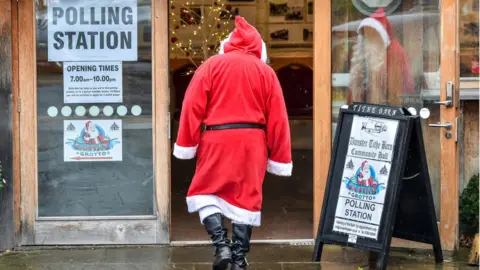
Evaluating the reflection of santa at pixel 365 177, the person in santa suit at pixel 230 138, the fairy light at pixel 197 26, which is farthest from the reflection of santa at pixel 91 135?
the fairy light at pixel 197 26

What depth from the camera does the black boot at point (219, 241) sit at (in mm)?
5543

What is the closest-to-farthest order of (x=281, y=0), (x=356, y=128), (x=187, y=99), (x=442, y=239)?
(x=187, y=99)
(x=356, y=128)
(x=442, y=239)
(x=281, y=0)

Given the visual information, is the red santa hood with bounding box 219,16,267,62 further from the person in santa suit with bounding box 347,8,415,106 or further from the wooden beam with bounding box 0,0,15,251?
the wooden beam with bounding box 0,0,15,251

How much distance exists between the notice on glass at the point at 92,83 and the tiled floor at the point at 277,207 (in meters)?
1.33

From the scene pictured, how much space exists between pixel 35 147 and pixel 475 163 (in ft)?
12.2

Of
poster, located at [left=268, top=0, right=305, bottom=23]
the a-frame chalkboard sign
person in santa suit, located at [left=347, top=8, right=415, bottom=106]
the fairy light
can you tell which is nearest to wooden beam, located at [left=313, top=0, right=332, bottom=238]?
person in santa suit, located at [left=347, top=8, right=415, bottom=106]

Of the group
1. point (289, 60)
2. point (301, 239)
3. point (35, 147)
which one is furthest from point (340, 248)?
point (289, 60)

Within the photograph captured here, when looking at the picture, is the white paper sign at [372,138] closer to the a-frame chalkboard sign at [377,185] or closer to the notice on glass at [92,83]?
the a-frame chalkboard sign at [377,185]

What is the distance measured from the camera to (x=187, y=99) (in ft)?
18.5

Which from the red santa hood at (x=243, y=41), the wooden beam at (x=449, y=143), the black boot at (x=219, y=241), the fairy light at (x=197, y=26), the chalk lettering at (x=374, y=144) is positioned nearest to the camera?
the black boot at (x=219, y=241)

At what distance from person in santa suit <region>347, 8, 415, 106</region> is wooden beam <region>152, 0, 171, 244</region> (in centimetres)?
151

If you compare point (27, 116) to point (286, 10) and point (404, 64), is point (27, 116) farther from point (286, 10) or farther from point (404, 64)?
point (286, 10)

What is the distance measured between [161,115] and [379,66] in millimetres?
1813

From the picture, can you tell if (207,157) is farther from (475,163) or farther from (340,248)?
(475,163)
